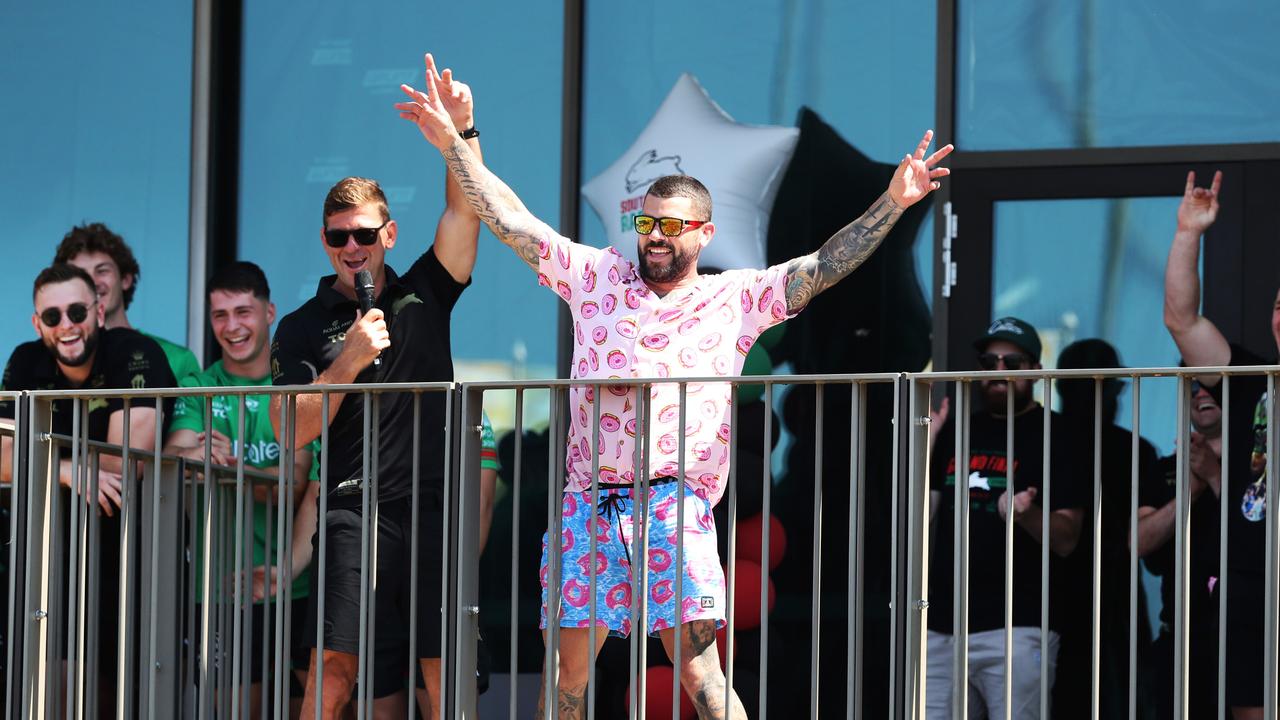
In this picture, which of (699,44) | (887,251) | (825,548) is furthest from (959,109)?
(825,548)

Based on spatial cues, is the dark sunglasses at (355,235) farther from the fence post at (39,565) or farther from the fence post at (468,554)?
the fence post at (39,565)

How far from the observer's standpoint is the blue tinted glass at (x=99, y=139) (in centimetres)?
816

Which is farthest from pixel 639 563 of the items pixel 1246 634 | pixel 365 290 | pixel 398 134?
pixel 398 134

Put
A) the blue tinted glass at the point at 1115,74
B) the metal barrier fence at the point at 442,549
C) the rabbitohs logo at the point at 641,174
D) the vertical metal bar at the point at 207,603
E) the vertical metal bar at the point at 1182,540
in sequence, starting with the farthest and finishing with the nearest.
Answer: the rabbitohs logo at the point at 641,174, the blue tinted glass at the point at 1115,74, the vertical metal bar at the point at 207,603, the metal barrier fence at the point at 442,549, the vertical metal bar at the point at 1182,540

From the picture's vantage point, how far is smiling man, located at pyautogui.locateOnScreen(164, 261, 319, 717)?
6609 mm

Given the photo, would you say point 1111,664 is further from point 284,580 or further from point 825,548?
point 284,580

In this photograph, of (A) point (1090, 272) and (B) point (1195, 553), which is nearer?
(B) point (1195, 553)

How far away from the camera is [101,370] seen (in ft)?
21.9

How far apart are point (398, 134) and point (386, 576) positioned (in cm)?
291

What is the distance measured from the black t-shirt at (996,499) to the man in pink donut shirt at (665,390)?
155cm

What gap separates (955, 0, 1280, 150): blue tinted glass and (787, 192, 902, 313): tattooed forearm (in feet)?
7.09

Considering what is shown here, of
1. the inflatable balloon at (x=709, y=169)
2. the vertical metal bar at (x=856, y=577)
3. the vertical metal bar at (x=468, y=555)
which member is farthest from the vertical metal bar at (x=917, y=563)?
the inflatable balloon at (x=709, y=169)

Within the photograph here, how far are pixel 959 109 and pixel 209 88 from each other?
10.8 ft

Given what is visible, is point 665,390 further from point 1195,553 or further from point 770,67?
point 770,67
